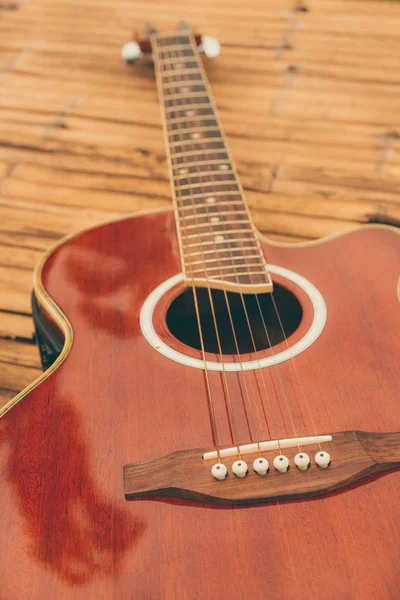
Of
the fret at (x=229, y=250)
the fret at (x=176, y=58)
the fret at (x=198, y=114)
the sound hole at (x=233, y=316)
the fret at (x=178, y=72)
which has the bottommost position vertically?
the sound hole at (x=233, y=316)

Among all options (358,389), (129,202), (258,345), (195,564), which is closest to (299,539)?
(195,564)

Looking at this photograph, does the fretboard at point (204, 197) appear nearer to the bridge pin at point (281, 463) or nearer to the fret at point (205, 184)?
the fret at point (205, 184)

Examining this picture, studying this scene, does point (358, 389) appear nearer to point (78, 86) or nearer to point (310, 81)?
point (310, 81)

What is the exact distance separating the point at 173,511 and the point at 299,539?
0.18 metres

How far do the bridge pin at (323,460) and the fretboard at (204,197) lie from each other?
439mm

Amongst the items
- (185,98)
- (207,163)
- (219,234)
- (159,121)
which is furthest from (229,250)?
(159,121)

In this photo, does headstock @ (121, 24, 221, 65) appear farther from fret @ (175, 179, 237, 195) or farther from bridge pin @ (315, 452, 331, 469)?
bridge pin @ (315, 452, 331, 469)

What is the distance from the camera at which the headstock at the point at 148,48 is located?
220cm

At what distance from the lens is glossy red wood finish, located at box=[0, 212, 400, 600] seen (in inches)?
30.0

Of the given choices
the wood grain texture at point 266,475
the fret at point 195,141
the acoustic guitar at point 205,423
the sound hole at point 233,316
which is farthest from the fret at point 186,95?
the wood grain texture at point 266,475

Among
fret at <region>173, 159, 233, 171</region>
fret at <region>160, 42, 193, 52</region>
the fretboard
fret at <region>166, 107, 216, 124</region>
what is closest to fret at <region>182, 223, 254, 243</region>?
the fretboard

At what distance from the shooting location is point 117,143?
82.4 inches

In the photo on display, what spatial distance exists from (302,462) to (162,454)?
21 cm

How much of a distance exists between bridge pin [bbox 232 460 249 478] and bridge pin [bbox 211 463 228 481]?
0.5 inches
